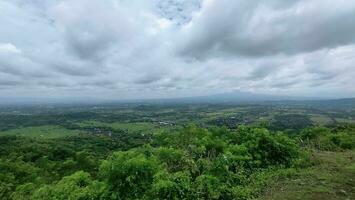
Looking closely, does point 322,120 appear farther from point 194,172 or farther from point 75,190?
point 75,190

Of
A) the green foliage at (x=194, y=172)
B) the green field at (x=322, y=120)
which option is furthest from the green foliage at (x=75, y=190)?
the green field at (x=322, y=120)

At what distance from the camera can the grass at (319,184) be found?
23.0 ft

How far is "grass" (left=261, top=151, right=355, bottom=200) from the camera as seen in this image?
7004mm

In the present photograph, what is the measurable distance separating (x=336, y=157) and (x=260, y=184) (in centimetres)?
491

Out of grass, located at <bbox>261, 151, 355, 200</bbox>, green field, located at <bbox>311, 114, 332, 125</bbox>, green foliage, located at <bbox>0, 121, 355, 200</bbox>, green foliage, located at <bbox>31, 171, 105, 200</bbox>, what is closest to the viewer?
grass, located at <bbox>261, 151, 355, 200</bbox>

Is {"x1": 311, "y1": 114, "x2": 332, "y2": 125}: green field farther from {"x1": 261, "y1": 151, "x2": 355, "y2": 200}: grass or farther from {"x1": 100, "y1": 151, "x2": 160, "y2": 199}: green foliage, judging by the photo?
{"x1": 100, "y1": 151, "x2": 160, "y2": 199}: green foliage

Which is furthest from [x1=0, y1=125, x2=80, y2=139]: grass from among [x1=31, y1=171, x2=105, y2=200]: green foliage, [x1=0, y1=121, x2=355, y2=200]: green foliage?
[x1=0, y1=121, x2=355, y2=200]: green foliage

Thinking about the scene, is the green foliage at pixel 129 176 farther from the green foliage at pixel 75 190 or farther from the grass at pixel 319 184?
the grass at pixel 319 184

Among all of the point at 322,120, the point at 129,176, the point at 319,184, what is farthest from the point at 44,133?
the point at 319,184

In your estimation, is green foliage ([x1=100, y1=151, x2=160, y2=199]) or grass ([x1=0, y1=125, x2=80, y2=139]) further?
grass ([x1=0, y1=125, x2=80, y2=139])

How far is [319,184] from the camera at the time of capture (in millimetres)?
7816

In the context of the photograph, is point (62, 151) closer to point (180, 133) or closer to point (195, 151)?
point (180, 133)

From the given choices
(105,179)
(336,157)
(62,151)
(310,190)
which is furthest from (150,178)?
(62,151)

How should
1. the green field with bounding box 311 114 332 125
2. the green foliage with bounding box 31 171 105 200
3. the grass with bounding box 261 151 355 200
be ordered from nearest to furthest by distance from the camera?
the grass with bounding box 261 151 355 200 → the green foliage with bounding box 31 171 105 200 → the green field with bounding box 311 114 332 125
